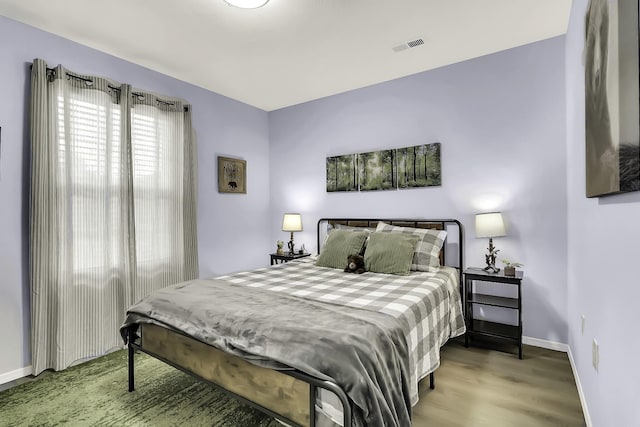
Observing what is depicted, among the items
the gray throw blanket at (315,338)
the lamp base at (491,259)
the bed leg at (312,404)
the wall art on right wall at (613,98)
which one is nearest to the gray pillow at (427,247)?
the lamp base at (491,259)

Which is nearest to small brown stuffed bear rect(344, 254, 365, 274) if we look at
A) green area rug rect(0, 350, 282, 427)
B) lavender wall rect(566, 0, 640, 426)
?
green area rug rect(0, 350, 282, 427)

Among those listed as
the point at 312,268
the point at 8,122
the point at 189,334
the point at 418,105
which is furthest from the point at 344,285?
the point at 8,122

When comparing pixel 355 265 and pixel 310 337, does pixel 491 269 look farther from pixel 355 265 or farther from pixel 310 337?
pixel 310 337

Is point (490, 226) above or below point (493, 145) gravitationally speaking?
below

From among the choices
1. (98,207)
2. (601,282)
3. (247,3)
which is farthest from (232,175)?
(601,282)

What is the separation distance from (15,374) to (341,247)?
2.81 metres

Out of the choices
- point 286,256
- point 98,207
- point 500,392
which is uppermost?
point 98,207

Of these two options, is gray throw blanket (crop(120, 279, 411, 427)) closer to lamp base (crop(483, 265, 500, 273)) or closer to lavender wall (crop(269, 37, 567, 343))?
lamp base (crop(483, 265, 500, 273))

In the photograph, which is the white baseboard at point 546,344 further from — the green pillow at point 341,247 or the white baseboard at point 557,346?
the green pillow at point 341,247

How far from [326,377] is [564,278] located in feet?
8.50

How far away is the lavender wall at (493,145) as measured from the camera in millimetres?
2875

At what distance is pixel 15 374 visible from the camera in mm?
2465

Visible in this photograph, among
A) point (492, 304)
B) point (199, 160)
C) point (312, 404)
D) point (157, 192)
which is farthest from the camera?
point (199, 160)

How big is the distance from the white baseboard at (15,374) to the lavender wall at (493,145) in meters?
3.32
